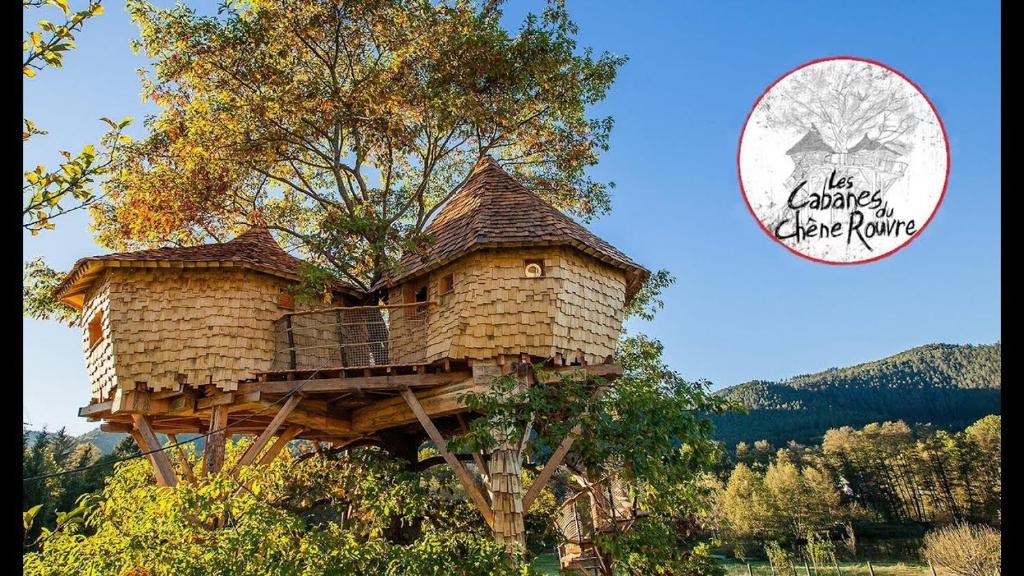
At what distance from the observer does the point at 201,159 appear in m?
15.5

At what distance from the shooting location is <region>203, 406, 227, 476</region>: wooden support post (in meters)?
12.8

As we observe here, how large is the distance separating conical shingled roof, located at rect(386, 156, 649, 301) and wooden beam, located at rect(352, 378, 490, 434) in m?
2.34

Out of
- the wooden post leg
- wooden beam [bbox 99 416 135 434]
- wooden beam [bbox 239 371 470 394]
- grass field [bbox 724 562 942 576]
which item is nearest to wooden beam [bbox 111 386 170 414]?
wooden beam [bbox 239 371 470 394]

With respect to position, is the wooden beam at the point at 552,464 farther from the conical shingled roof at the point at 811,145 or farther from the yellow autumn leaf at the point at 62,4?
the yellow autumn leaf at the point at 62,4

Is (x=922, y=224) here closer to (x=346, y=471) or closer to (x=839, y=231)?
(x=839, y=231)

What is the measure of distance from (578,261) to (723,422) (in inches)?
2672

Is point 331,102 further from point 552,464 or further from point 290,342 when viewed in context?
point 552,464

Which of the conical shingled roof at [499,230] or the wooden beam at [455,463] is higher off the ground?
the conical shingled roof at [499,230]

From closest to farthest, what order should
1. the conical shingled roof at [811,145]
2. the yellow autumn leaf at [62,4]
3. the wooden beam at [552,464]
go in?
the yellow autumn leaf at [62,4] → the conical shingled roof at [811,145] → the wooden beam at [552,464]

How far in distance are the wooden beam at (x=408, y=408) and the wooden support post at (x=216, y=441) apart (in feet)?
10.2

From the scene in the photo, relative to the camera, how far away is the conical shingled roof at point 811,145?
5.56 meters

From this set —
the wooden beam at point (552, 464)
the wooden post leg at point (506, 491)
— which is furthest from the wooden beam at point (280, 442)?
the wooden beam at point (552, 464)

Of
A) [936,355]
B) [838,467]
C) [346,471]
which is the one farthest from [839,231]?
[936,355]

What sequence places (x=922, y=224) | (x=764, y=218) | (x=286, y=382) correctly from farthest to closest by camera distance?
1. (x=286, y=382)
2. (x=764, y=218)
3. (x=922, y=224)
